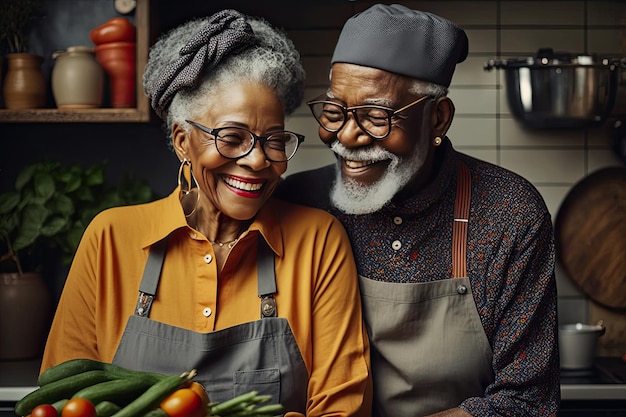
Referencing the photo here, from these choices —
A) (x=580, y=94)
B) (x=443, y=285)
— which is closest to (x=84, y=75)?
(x=443, y=285)

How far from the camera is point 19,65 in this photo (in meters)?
2.74

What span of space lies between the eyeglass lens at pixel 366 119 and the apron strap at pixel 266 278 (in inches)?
11.5

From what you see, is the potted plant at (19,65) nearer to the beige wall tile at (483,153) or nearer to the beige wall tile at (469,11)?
the beige wall tile at (469,11)

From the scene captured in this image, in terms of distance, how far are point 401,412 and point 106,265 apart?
73cm

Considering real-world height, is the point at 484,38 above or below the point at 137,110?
above

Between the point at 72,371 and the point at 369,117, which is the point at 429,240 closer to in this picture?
the point at 369,117

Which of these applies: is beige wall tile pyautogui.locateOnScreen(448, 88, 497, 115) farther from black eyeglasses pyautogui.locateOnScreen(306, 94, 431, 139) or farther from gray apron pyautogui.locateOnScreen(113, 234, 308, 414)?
gray apron pyautogui.locateOnScreen(113, 234, 308, 414)

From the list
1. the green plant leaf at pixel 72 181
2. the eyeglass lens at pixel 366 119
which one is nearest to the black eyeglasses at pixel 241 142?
the eyeglass lens at pixel 366 119

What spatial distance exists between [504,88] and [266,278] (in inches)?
55.2

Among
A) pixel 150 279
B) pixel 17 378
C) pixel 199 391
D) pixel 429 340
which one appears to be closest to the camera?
pixel 199 391

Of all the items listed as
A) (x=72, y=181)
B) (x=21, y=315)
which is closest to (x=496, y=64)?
(x=72, y=181)

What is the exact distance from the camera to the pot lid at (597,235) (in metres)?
2.92

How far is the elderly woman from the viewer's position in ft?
5.94

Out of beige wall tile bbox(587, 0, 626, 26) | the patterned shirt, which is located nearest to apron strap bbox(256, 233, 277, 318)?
the patterned shirt
